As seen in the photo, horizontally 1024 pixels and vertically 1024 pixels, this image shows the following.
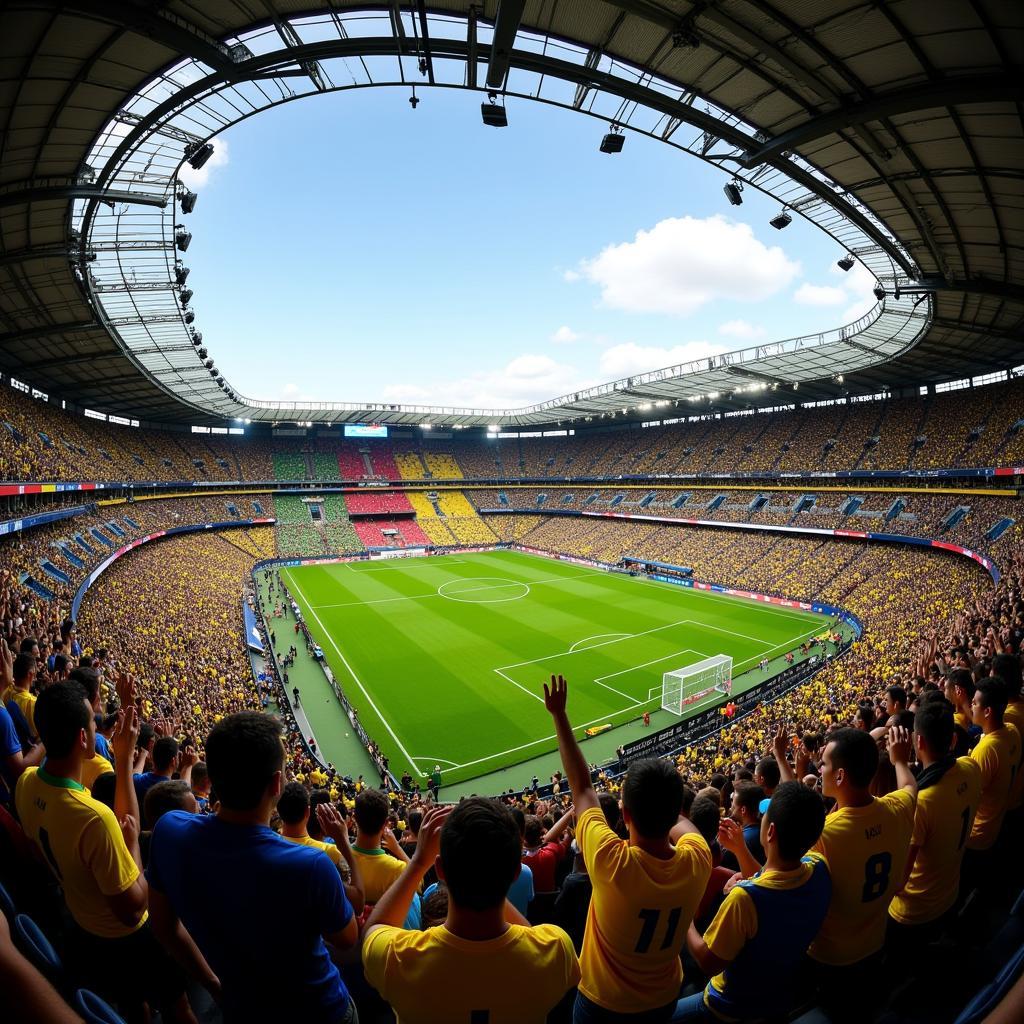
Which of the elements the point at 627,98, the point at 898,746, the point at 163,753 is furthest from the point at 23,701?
the point at 627,98

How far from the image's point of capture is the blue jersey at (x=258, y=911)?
2.15 m

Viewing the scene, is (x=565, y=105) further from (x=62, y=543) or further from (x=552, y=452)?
(x=552, y=452)

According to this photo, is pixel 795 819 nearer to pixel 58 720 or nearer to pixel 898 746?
pixel 898 746

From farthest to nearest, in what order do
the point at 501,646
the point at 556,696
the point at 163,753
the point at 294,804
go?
the point at 501,646 < the point at 163,753 < the point at 294,804 < the point at 556,696

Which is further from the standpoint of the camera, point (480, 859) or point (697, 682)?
point (697, 682)

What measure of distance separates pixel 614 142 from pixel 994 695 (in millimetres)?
14706

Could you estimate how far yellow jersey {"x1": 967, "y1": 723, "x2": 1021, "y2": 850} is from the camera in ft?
14.5

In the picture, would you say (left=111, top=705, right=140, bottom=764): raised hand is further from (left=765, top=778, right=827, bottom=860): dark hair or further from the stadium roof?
the stadium roof

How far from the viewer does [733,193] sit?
1644 cm

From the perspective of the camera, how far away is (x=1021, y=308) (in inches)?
933

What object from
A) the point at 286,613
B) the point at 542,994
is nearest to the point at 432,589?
the point at 286,613

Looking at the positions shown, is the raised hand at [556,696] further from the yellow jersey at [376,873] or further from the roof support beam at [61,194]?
the roof support beam at [61,194]

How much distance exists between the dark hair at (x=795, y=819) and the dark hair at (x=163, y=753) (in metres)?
5.01

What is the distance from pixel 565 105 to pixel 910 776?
50.8 feet
